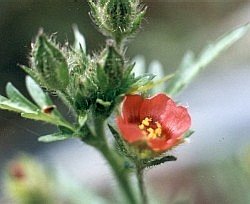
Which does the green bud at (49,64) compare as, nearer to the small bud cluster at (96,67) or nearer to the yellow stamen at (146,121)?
the small bud cluster at (96,67)

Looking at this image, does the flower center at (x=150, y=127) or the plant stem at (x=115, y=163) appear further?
the plant stem at (x=115, y=163)

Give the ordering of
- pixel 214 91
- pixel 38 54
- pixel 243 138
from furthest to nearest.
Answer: pixel 214 91 → pixel 243 138 → pixel 38 54

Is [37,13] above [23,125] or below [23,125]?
above

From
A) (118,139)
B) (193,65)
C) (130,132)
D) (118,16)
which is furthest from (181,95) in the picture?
(130,132)

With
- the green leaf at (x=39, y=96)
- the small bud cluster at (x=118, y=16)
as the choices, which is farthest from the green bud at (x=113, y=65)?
the green leaf at (x=39, y=96)

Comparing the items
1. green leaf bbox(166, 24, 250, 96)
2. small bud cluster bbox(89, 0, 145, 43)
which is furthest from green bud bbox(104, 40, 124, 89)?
green leaf bbox(166, 24, 250, 96)

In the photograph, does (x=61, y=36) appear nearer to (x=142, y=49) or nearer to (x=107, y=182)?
(x=142, y=49)

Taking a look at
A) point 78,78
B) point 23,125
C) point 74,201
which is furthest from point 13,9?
point 78,78

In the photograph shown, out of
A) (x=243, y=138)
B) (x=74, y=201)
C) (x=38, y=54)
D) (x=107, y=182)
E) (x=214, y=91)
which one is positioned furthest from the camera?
(x=214, y=91)
